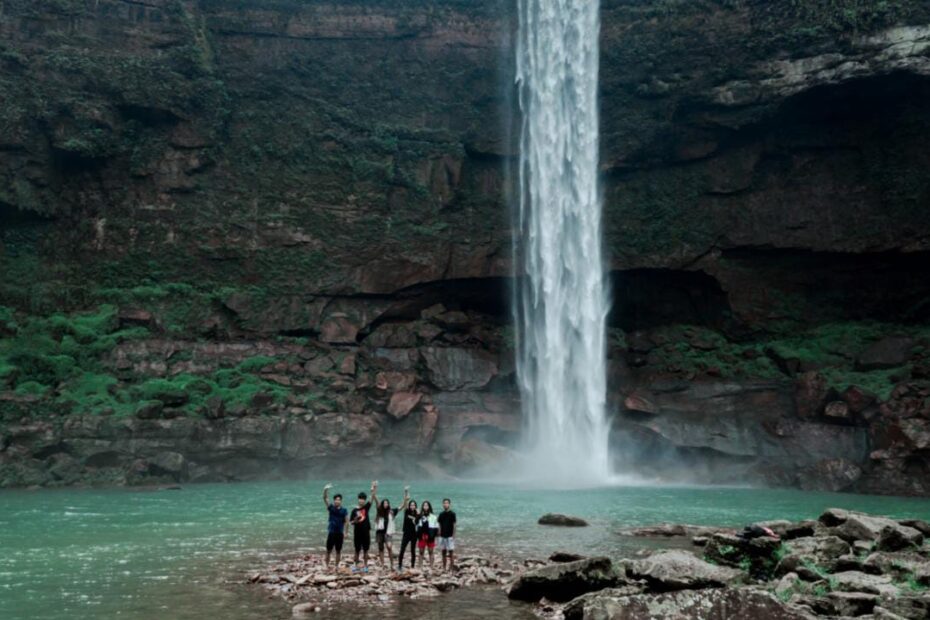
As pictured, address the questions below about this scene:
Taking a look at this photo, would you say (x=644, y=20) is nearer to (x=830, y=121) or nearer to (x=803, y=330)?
(x=830, y=121)

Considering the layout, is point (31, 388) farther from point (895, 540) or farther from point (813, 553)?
point (895, 540)

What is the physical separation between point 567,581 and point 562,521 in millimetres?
7951

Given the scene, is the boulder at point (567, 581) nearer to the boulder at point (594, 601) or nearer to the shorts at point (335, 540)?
the boulder at point (594, 601)

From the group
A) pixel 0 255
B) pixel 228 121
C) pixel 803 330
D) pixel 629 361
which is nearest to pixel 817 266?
pixel 803 330

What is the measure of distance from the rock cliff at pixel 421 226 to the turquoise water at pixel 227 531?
5.08 meters

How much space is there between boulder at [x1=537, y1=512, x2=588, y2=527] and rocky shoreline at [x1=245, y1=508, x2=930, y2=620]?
449 centimetres

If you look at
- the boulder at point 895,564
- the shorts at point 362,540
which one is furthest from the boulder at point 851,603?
the shorts at point 362,540

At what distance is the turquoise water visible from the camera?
379 inches

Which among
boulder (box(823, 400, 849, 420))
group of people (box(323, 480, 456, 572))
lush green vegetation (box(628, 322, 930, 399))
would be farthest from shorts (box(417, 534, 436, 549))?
lush green vegetation (box(628, 322, 930, 399))

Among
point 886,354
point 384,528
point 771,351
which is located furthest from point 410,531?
point 771,351

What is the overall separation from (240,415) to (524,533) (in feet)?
63.5

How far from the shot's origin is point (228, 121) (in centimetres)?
4109

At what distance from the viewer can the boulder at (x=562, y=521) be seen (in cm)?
1725

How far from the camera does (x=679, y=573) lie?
9.08m
